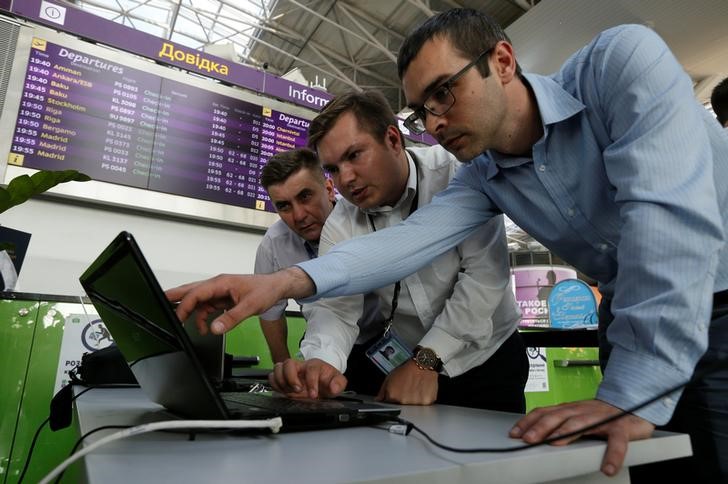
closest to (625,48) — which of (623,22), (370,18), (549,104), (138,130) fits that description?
(549,104)

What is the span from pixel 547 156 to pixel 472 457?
676 millimetres

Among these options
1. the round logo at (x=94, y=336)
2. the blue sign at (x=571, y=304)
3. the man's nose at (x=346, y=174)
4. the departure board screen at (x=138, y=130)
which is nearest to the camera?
the man's nose at (x=346, y=174)

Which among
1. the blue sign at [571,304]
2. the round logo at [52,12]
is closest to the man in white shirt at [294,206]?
the round logo at [52,12]

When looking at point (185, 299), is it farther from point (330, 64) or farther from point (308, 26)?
point (330, 64)

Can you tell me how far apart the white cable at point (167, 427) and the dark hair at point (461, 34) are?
79 centimetres

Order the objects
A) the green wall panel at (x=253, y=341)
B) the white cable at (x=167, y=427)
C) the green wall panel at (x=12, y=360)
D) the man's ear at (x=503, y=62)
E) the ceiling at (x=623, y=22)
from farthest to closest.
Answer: the ceiling at (x=623, y=22) → the green wall panel at (x=253, y=341) → the green wall panel at (x=12, y=360) → the man's ear at (x=503, y=62) → the white cable at (x=167, y=427)

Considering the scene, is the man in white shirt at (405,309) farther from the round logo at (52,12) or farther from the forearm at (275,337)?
the round logo at (52,12)

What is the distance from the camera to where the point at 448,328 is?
1050mm

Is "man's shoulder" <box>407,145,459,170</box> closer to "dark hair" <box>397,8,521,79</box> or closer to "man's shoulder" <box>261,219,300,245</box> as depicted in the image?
"dark hair" <box>397,8,521,79</box>

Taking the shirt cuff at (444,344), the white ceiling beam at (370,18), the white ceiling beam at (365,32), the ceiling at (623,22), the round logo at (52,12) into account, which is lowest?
the shirt cuff at (444,344)

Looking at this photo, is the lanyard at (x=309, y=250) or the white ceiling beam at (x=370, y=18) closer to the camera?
the lanyard at (x=309, y=250)

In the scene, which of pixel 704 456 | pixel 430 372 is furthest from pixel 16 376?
pixel 704 456

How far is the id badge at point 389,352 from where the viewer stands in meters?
1.09

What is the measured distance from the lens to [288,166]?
5.99 feet
